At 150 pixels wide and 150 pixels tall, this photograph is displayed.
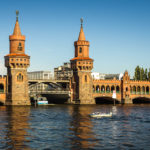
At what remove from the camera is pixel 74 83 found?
13438 cm

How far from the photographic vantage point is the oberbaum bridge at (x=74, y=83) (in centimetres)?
12112

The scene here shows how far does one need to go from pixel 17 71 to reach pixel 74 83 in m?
24.6

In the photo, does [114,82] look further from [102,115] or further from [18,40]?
[102,115]

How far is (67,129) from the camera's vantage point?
196ft

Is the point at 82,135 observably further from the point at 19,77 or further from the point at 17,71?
the point at 17,71

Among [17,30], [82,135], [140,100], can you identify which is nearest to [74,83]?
[17,30]

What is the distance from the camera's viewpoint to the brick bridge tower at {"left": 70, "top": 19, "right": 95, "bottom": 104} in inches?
5192

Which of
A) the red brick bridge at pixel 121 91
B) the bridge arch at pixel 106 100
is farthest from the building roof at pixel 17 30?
the bridge arch at pixel 106 100

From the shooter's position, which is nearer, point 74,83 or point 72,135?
point 72,135

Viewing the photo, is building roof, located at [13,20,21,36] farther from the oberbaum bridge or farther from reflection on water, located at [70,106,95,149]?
reflection on water, located at [70,106,95,149]

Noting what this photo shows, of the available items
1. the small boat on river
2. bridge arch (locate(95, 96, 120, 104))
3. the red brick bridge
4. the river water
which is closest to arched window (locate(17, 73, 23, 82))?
the small boat on river

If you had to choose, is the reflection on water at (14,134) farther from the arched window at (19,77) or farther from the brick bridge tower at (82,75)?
the brick bridge tower at (82,75)

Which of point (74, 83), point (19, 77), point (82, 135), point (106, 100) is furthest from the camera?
point (106, 100)

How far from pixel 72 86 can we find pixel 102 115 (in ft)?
179
